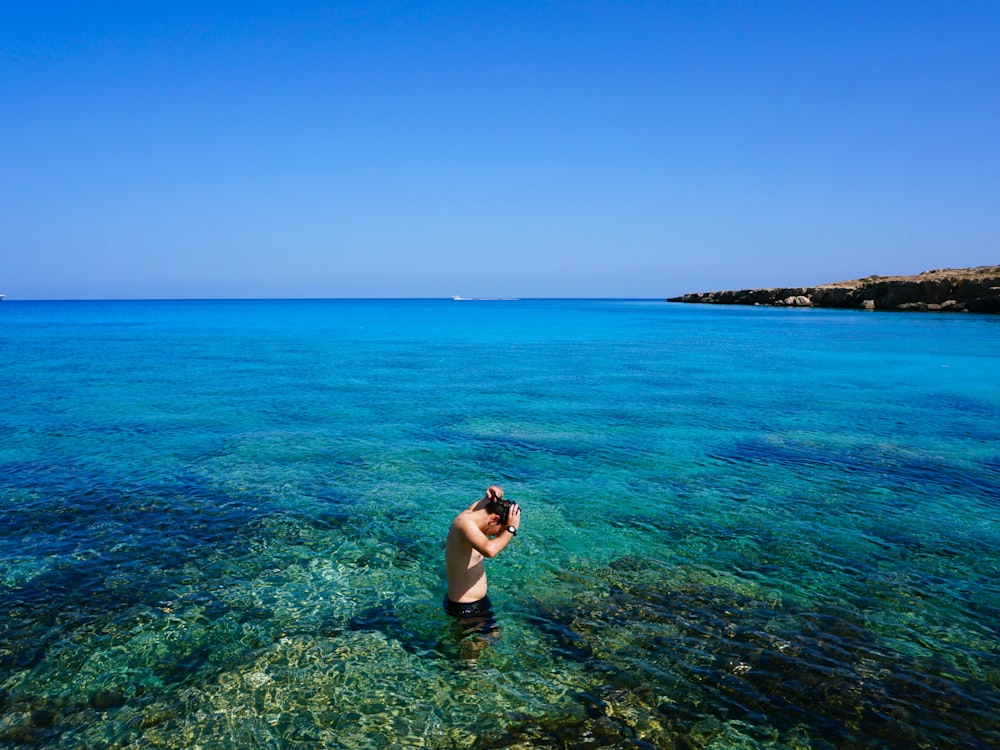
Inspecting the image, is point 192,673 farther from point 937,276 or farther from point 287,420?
point 937,276

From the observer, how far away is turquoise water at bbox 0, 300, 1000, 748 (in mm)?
6469

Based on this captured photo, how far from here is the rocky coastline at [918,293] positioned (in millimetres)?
85688

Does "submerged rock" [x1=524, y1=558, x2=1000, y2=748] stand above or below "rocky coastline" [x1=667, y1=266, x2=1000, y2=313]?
below

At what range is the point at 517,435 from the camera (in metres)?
19.3

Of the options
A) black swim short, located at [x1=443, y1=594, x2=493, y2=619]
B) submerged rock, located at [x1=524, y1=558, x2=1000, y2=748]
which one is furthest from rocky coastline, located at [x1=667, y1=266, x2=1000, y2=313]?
black swim short, located at [x1=443, y1=594, x2=493, y2=619]

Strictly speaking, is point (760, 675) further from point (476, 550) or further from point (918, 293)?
point (918, 293)

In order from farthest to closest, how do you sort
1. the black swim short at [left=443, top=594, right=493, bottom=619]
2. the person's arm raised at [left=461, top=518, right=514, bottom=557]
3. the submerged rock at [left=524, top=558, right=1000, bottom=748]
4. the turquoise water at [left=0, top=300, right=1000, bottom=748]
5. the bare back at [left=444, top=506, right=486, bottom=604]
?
the black swim short at [left=443, top=594, right=493, bottom=619], the bare back at [left=444, top=506, right=486, bottom=604], the person's arm raised at [left=461, top=518, right=514, bottom=557], the turquoise water at [left=0, top=300, right=1000, bottom=748], the submerged rock at [left=524, top=558, right=1000, bottom=748]

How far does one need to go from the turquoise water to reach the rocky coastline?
79.5 meters

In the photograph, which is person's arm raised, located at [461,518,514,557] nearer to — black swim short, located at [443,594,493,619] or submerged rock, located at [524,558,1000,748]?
→ black swim short, located at [443,594,493,619]

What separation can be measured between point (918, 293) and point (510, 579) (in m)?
108

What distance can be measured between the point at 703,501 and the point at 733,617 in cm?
510

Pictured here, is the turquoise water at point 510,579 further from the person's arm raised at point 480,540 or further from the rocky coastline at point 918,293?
the rocky coastline at point 918,293

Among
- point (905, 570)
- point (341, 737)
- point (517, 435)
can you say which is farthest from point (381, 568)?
point (517, 435)

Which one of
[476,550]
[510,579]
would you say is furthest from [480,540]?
[510,579]
